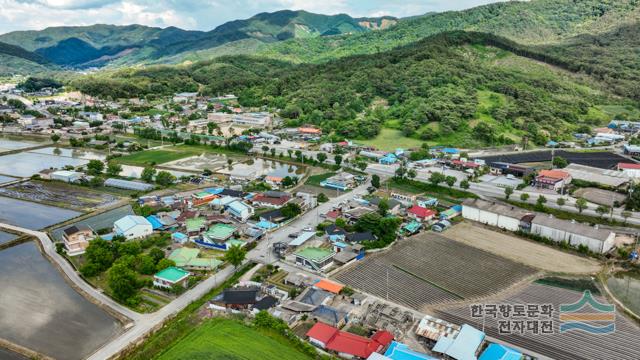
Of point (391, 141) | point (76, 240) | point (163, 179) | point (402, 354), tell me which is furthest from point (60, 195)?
point (391, 141)

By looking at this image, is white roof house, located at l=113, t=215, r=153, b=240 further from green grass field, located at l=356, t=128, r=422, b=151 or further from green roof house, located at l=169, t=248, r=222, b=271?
green grass field, located at l=356, t=128, r=422, b=151

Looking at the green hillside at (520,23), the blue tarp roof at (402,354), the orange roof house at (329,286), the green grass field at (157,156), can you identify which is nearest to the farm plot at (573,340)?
the blue tarp roof at (402,354)

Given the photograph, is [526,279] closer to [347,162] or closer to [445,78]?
[347,162]

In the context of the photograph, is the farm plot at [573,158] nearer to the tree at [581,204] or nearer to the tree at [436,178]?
the tree at [436,178]

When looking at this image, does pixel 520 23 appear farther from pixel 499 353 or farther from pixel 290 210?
pixel 499 353

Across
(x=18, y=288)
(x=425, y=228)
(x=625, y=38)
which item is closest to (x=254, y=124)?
(x=425, y=228)
